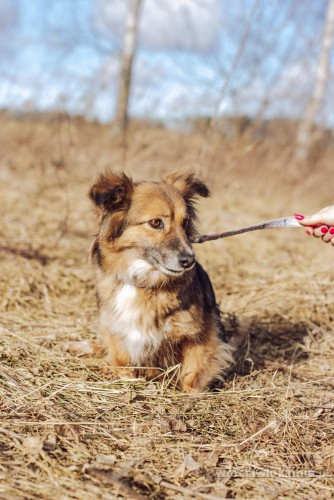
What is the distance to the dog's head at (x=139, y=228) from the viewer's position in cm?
330

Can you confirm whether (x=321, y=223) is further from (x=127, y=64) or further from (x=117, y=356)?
(x=127, y=64)

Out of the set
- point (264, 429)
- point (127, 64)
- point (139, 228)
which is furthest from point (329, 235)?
point (127, 64)

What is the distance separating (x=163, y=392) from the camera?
126 inches

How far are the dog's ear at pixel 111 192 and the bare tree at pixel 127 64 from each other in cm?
796

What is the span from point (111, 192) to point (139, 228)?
30cm

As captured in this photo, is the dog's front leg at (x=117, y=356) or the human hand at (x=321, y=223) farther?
the dog's front leg at (x=117, y=356)

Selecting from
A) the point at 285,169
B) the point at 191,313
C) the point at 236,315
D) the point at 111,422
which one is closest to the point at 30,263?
the point at 236,315

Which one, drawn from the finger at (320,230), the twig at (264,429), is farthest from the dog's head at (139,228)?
the twig at (264,429)

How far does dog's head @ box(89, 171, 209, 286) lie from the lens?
10.8 feet

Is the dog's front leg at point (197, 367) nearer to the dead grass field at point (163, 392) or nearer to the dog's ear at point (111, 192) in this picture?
the dead grass field at point (163, 392)

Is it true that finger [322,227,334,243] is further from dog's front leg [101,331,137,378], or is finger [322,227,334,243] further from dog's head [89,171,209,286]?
dog's front leg [101,331,137,378]

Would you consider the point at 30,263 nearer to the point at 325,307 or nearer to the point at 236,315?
the point at 236,315

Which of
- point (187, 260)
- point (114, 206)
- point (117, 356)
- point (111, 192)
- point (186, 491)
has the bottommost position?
point (117, 356)

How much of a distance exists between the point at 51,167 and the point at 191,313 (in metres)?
7.09
